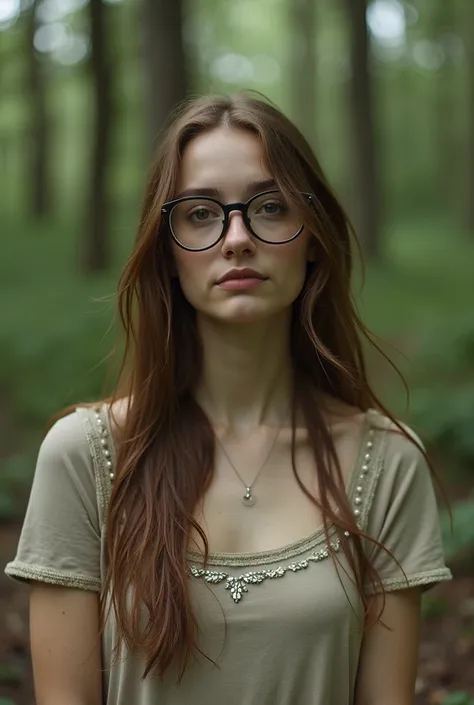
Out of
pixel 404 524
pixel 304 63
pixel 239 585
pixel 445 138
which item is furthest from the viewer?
pixel 445 138

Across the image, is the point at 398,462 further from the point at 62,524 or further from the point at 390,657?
the point at 62,524

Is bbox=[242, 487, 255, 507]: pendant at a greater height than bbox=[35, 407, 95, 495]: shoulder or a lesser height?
A: lesser

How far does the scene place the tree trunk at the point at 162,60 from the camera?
5.00m

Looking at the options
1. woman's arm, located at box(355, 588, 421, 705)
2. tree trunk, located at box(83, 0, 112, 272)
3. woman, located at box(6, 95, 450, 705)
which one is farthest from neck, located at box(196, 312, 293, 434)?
tree trunk, located at box(83, 0, 112, 272)

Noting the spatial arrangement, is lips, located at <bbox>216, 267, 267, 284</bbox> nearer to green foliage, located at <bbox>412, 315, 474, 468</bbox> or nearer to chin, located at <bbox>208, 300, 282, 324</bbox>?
chin, located at <bbox>208, 300, 282, 324</bbox>

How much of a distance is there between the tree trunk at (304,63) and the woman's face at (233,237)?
→ 1791cm

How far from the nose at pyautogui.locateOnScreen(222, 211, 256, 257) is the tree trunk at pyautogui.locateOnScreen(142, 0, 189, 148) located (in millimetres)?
2979

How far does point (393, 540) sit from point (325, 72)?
91.1 feet

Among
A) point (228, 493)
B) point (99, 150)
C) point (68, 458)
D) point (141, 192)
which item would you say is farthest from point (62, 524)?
point (99, 150)

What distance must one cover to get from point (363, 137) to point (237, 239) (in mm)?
10335

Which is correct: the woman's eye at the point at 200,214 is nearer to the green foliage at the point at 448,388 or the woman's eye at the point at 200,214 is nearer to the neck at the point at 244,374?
the neck at the point at 244,374

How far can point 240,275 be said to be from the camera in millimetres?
2182

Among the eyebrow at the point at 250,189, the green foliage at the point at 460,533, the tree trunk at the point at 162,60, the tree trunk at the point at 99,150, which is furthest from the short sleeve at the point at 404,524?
the tree trunk at the point at 99,150

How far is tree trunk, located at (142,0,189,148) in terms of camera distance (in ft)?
16.4
